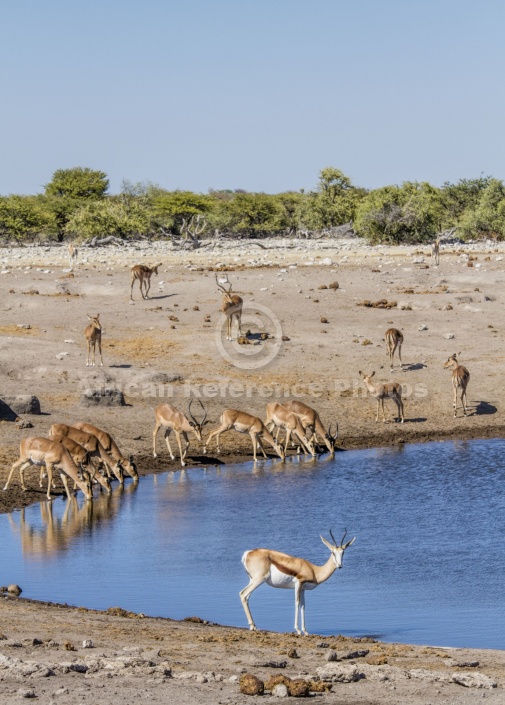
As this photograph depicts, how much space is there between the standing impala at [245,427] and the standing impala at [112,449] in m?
2.38

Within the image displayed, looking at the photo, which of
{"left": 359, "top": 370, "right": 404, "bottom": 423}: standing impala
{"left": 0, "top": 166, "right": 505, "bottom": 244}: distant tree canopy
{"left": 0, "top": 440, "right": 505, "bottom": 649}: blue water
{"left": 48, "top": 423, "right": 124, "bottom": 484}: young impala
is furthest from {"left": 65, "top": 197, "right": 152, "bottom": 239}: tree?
{"left": 48, "top": 423, "right": 124, "bottom": 484}: young impala

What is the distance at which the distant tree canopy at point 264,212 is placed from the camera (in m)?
58.0

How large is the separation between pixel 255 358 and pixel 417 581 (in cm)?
1619

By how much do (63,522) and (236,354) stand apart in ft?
43.4

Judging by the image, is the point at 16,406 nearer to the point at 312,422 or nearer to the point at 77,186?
the point at 312,422

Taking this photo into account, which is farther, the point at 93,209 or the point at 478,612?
the point at 93,209

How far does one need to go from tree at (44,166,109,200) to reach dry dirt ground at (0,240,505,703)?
32.7m

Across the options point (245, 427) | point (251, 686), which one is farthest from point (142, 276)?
point (251, 686)

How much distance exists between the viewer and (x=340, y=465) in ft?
73.6

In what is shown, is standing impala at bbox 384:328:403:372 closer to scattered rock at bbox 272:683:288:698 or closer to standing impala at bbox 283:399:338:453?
standing impala at bbox 283:399:338:453

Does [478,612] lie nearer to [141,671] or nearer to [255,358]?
[141,671]

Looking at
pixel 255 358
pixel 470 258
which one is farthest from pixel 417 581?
pixel 470 258

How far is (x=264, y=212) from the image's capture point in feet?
251

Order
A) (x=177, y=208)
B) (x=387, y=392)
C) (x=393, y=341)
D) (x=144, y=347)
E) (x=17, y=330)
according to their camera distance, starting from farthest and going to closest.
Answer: (x=177, y=208) < (x=17, y=330) < (x=144, y=347) < (x=393, y=341) < (x=387, y=392)
